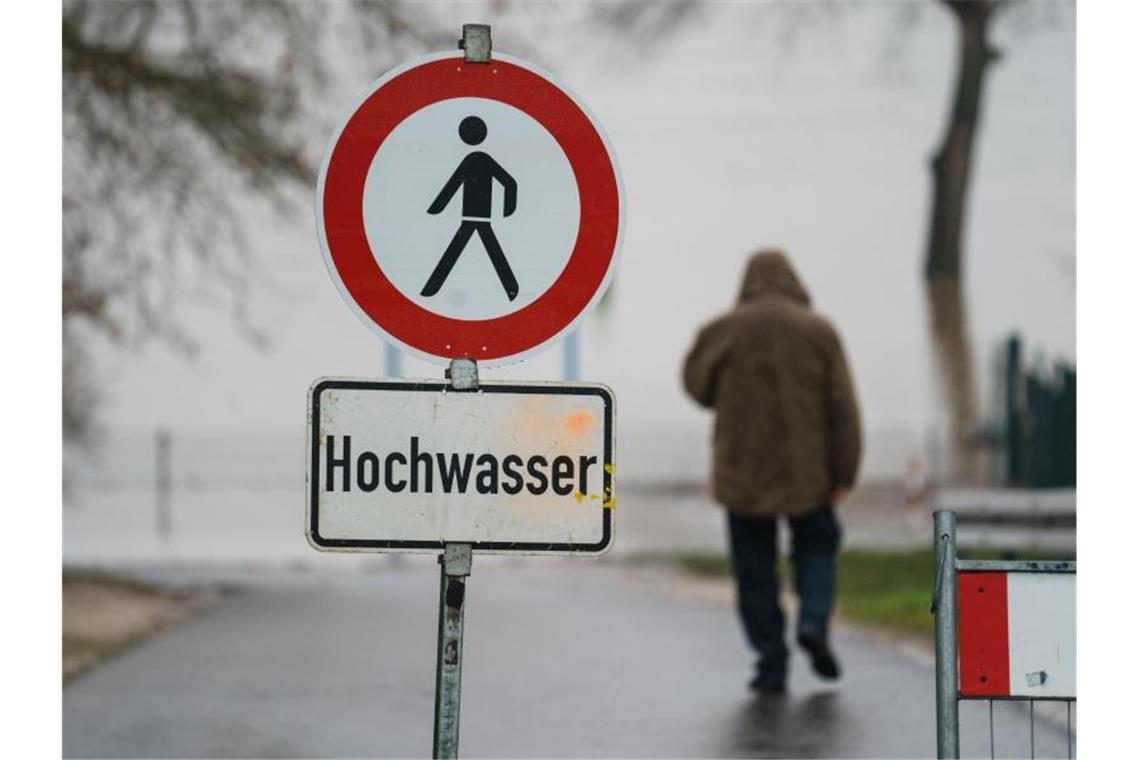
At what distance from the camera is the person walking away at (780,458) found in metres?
8.84

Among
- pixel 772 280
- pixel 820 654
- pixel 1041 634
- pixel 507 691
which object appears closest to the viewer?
pixel 1041 634

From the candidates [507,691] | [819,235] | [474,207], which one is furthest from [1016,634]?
[819,235]

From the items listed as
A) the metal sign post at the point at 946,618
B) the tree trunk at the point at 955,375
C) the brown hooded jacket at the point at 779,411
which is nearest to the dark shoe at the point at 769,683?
the brown hooded jacket at the point at 779,411

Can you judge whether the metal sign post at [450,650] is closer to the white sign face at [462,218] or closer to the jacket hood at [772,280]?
the white sign face at [462,218]

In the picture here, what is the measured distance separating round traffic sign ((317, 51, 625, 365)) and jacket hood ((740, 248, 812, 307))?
4455mm

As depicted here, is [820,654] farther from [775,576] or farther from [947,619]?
[947,619]

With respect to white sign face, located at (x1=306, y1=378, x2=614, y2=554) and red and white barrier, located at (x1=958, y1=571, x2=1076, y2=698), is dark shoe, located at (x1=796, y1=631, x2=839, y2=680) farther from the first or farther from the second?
white sign face, located at (x1=306, y1=378, x2=614, y2=554)

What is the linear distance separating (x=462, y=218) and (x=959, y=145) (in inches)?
484

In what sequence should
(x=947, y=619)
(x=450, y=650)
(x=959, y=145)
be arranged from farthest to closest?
(x=959, y=145)
(x=947, y=619)
(x=450, y=650)

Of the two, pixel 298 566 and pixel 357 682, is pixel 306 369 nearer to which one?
pixel 298 566

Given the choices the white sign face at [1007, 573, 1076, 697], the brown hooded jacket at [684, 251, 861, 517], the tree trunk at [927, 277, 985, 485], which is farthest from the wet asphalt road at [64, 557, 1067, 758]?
the tree trunk at [927, 277, 985, 485]

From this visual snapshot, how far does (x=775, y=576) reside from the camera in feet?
29.3

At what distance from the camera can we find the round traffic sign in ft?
15.2

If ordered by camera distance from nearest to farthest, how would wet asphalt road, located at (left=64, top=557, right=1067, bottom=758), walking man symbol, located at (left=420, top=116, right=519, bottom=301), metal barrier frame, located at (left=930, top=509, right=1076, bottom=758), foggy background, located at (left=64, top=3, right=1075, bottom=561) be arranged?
walking man symbol, located at (left=420, top=116, right=519, bottom=301) < metal barrier frame, located at (left=930, top=509, right=1076, bottom=758) < wet asphalt road, located at (left=64, top=557, right=1067, bottom=758) < foggy background, located at (left=64, top=3, right=1075, bottom=561)
